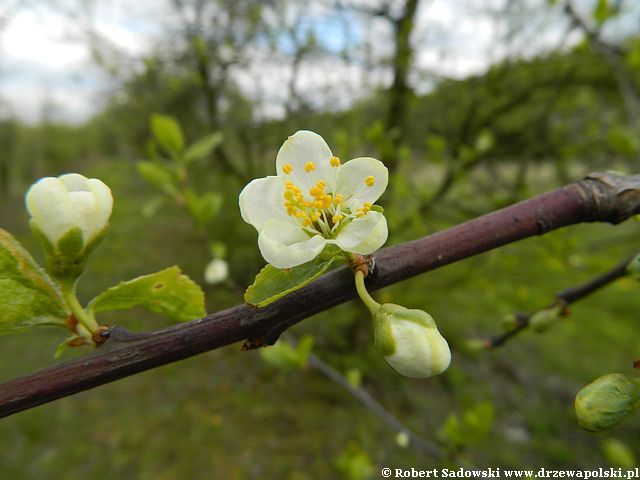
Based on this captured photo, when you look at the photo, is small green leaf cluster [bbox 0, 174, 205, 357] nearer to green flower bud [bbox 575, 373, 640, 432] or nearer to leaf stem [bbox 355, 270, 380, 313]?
leaf stem [bbox 355, 270, 380, 313]

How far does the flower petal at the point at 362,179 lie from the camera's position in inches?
25.9

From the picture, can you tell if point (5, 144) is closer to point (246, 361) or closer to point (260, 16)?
point (246, 361)

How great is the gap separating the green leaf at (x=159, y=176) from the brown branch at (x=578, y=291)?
1220 mm

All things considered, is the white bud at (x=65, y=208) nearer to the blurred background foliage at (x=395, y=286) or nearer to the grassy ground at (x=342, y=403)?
the blurred background foliage at (x=395, y=286)

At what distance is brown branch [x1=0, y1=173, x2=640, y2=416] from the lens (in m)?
0.57

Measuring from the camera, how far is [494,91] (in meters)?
3.51

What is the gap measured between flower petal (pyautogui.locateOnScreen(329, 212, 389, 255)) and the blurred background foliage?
6.73ft

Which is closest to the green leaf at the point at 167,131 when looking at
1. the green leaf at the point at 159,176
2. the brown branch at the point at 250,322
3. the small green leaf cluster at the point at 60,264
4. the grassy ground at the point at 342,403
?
the green leaf at the point at 159,176

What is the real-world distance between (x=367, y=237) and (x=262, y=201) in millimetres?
177

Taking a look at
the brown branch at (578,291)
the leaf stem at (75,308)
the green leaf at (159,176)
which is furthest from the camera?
the green leaf at (159,176)

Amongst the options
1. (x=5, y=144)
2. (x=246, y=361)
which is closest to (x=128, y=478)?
(x=246, y=361)

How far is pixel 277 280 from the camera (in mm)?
546

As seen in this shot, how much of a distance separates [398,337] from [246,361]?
5.61 meters

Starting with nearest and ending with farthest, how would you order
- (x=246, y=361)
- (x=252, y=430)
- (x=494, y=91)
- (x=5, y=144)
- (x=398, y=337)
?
(x=398, y=337)
(x=494, y=91)
(x=252, y=430)
(x=246, y=361)
(x=5, y=144)
